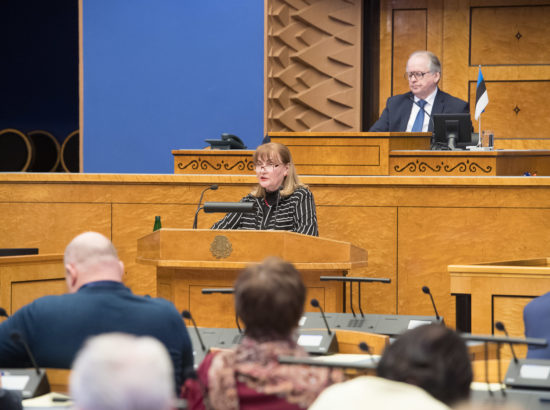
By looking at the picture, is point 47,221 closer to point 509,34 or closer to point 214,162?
point 214,162

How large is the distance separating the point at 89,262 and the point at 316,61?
6180mm

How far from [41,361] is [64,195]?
3102 millimetres

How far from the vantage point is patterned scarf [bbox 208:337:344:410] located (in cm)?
208

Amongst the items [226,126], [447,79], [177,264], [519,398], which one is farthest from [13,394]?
[447,79]

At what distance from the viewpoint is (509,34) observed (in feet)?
28.5

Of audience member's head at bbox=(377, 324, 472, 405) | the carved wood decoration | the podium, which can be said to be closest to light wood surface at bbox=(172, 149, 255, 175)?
the podium

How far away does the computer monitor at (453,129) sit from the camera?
6.08 metres

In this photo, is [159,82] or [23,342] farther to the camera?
[159,82]

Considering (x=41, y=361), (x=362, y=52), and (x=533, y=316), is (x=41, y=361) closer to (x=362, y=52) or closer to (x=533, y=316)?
(x=533, y=316)

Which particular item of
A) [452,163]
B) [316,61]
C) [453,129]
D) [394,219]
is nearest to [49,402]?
[394,219]

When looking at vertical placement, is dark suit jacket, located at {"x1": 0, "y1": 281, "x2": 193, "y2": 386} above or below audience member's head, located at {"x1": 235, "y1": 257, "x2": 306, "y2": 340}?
below

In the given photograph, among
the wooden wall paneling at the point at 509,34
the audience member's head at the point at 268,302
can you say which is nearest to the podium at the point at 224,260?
the audience member's head at the point at 268,302

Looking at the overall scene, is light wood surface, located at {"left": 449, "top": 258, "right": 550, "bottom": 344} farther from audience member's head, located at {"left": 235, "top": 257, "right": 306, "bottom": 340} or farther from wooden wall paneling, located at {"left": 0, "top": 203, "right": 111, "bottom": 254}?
wooden wall paneling, located at {"left": 0, "top": 203, "right": 111, "bottom": 254}

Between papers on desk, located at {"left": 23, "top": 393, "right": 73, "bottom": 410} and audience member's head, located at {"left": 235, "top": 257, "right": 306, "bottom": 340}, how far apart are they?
0.65 m
